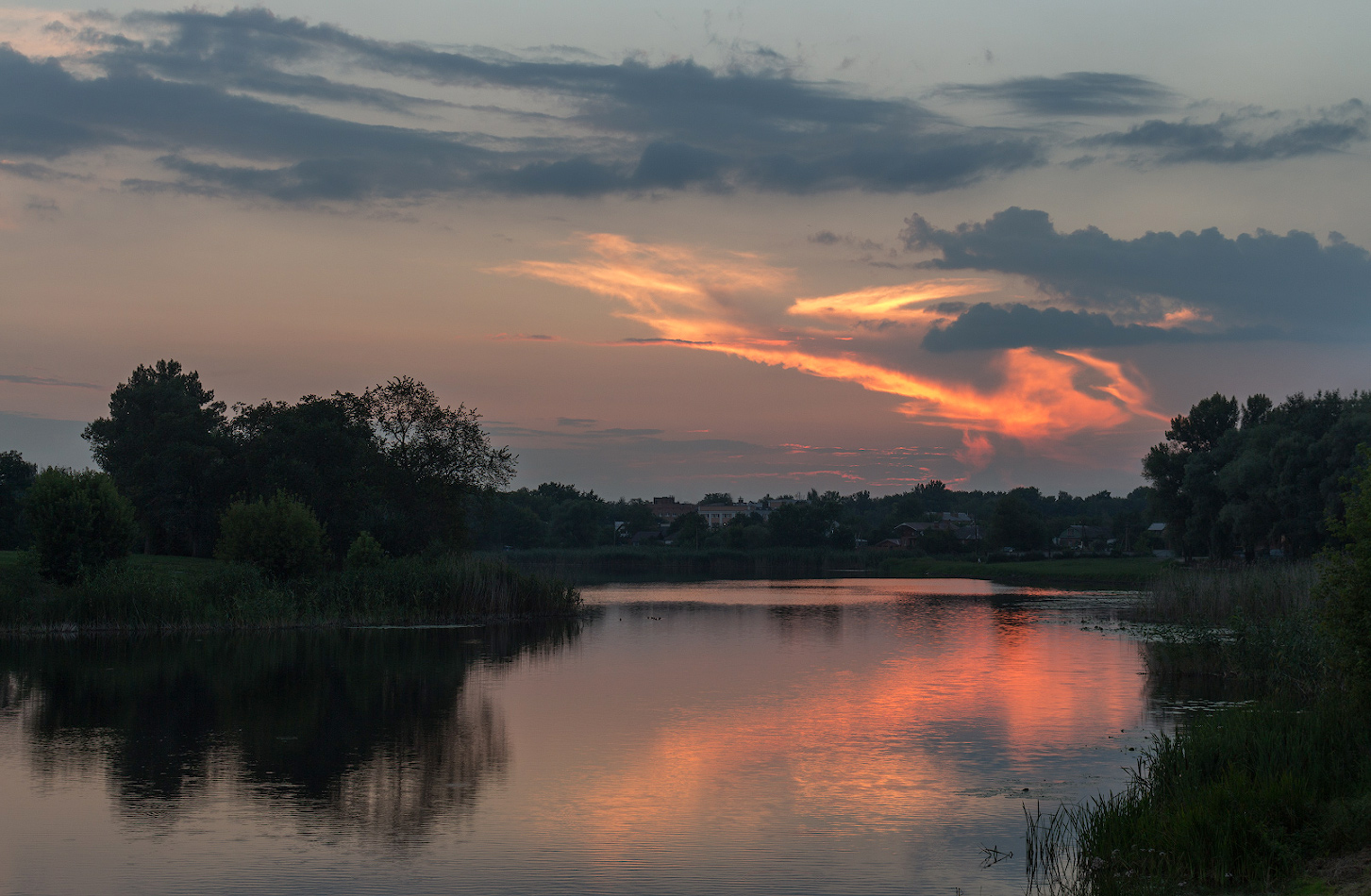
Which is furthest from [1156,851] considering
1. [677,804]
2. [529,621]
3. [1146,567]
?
[1146,567]

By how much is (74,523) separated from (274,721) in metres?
24.3

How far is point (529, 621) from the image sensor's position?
53844mm

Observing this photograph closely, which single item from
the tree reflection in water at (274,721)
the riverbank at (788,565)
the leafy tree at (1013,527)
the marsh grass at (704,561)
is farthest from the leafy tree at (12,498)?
the leafy tree at (1013,527)

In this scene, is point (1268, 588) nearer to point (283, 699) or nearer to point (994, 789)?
point (994, 789)

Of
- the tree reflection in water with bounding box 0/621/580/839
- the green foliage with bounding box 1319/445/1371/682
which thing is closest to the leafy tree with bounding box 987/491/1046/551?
the tree reflection in water with bounding box 0/621/580/839

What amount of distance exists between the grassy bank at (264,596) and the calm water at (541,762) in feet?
8.37

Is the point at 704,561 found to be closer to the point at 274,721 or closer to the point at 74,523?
the point at 74,523

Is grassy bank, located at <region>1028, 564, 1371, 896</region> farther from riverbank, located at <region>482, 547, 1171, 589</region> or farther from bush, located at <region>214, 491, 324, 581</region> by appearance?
riverbank, located at <region>482, 547, 1171, 589</region>

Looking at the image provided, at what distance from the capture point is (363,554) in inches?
2101

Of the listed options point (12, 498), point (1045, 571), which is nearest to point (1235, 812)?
point (12, 498)

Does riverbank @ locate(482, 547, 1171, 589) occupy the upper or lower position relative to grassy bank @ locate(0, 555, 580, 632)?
lower

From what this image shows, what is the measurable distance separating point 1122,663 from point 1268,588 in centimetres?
590

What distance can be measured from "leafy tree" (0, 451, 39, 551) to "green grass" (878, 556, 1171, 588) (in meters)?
72.8

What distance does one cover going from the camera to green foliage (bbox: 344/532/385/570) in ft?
175
